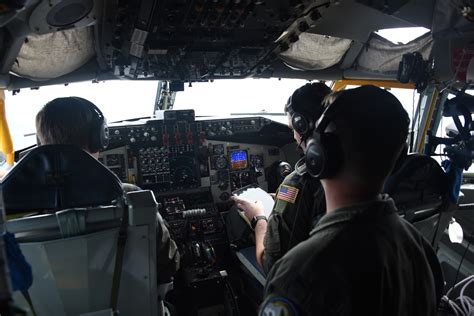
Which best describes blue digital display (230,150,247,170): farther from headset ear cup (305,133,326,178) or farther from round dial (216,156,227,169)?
headset ear cup (305,133,326,178)

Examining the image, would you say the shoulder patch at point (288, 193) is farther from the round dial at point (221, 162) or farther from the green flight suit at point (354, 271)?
the round dial at point (221, 162)

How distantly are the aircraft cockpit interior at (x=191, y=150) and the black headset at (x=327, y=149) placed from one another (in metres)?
0.08

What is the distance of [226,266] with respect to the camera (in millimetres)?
3316

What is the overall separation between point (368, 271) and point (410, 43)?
8.85ft

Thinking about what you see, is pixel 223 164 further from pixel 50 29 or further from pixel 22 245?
pixel 22 245

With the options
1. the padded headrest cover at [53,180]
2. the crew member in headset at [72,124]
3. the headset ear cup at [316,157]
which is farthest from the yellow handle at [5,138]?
the headset ear cup at [316,157]

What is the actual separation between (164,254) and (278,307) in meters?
0.96

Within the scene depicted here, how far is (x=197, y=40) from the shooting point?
91.9 inches

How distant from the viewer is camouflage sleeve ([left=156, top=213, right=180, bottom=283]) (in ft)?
5.32

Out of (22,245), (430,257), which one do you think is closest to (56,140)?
(22,245)

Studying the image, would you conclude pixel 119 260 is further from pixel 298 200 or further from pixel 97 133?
pixel 298 200

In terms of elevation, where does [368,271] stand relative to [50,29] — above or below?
below

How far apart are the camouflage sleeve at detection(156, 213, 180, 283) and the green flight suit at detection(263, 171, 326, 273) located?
0.44m

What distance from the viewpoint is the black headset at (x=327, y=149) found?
92 centimetres
